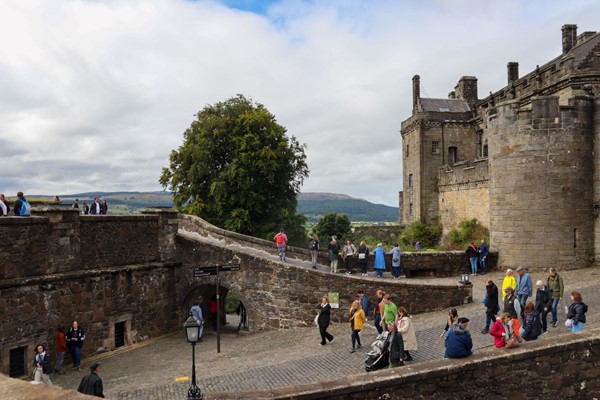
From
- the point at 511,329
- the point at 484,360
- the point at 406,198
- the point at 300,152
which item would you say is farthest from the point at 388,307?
the point at 406,198

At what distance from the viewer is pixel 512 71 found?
37.5m

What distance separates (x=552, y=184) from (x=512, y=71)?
20.4 m

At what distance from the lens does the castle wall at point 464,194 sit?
29.2 meters

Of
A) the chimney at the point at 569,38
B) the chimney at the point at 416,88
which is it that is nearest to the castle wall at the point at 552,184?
the chimney at the point at 569,38

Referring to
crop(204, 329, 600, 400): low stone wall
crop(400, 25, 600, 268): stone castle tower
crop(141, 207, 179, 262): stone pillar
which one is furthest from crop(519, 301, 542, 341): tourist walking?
crop(141, 207, 179, 262): stone pillar

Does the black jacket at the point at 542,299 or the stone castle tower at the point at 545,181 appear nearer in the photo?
the black jacket at the point at 542,299

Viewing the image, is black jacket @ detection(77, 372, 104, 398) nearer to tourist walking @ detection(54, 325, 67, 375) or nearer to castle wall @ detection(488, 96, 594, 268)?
tourist walking @ detection(54, 325, 67, 375)

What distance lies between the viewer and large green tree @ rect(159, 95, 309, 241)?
104ft

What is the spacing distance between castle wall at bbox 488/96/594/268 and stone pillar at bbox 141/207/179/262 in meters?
13.7

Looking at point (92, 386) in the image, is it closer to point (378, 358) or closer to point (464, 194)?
point (378, 358)

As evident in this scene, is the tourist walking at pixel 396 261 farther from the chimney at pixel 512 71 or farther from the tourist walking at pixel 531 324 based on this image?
the chimney at pixel 512 71

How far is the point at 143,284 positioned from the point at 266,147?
15.1 m

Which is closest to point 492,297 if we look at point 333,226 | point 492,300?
point 492,300

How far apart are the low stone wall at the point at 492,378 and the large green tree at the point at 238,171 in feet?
78.8
